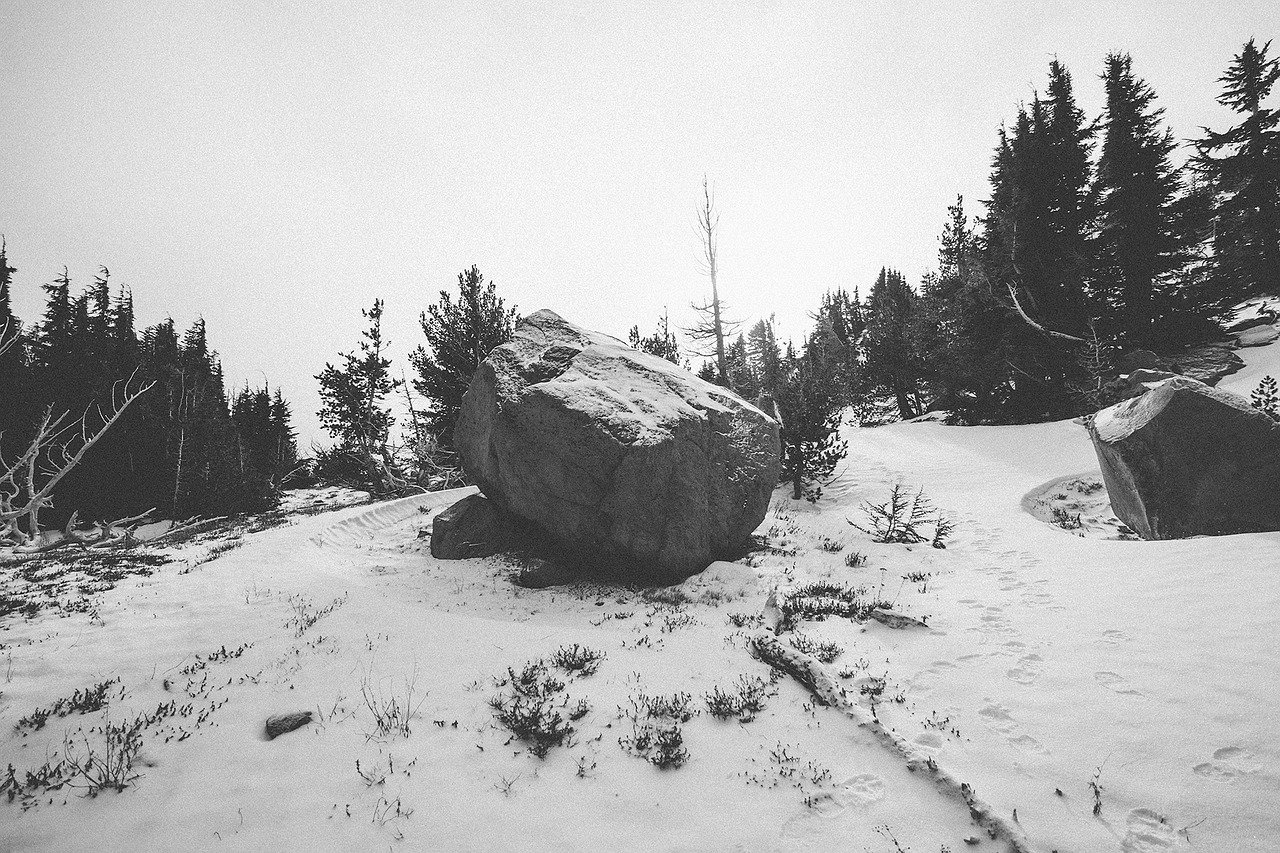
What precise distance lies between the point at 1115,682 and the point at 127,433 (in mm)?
37148

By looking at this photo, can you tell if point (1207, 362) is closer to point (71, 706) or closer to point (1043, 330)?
point (1043, 330)

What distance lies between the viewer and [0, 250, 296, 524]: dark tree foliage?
22.3m

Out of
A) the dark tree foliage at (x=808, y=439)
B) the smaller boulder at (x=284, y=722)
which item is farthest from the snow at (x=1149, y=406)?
the smaller boulder at (x=284, y=722)

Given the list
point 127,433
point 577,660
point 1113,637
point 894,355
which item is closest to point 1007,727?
→ point 1113,637

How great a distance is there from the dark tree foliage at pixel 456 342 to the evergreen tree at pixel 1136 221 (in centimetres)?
2550

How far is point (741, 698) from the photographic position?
15.1ft

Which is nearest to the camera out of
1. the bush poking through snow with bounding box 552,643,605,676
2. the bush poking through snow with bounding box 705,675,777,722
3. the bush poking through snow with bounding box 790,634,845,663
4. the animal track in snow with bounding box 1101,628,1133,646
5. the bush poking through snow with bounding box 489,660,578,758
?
the bush poking through snow with bounding box 489,660,578,758

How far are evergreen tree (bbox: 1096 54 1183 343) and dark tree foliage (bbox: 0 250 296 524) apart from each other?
4183cm

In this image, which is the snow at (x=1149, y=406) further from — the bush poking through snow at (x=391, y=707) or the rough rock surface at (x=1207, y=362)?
the bush poking through snow at (x=391, y=707)

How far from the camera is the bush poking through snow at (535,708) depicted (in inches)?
160

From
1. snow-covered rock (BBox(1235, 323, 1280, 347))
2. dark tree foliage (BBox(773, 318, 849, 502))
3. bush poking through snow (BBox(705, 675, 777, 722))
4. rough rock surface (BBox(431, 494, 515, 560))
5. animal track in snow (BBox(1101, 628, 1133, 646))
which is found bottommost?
bush poking through snow (BBox(705, 675, 777, 722))

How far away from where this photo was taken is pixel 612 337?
12.0m

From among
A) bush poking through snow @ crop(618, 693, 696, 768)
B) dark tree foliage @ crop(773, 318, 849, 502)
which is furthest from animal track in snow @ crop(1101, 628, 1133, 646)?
dark tree foliage @ crop(773, 318, 849, 502)

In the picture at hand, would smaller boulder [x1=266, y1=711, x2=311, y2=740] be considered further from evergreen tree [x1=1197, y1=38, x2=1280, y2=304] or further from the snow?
evergreen tree [x1=1197, y1=38, x2=1280, y2=304]
